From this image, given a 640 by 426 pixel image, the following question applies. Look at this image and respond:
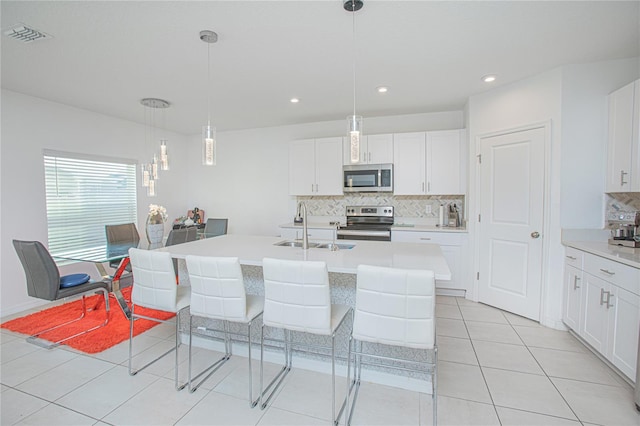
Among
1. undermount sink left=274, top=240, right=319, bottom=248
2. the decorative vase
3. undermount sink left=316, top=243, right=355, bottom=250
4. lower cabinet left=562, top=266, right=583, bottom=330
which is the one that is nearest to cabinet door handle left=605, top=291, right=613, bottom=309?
lower cabinet left=562, top=266, right=583, bottom=330

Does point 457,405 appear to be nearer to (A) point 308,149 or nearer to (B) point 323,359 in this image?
(B) point 323,359

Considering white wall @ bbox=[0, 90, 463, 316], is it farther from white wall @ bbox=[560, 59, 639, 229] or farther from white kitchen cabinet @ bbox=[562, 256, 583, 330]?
white kitchen cabinet @ bbox=[562, 256, 583, 330]

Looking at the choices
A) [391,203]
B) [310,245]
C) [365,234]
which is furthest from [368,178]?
[310,245]

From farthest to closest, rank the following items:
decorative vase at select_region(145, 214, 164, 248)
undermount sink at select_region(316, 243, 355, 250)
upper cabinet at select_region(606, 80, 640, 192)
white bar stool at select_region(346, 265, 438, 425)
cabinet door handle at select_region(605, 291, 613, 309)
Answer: decorative vase at select_region(145, 214, 164, 248) < undermount sink at select_region(316, 243, 355, 250) < upper cabinet at select_region(606, 80, 640, 192) < cabinet door handle at select_region(605, 291, 613, 309) < white bar stool at select_region(346, 265, 438, 425)

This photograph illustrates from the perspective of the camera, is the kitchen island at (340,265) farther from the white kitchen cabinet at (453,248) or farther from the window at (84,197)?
the window at (84,197)

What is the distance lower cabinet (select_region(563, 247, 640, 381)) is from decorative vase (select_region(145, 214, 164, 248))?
4.11 metres

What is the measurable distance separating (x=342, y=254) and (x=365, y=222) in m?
2.51

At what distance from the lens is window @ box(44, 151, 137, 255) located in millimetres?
3920

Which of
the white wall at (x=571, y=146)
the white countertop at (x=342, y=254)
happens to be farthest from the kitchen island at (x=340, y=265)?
the white wall at (x=571, y=146)

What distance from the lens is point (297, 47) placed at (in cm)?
251

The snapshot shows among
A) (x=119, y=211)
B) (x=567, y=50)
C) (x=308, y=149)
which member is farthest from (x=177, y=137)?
(x=567, y=50)

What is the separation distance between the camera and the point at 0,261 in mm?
3400

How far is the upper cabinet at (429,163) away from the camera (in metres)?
4.10

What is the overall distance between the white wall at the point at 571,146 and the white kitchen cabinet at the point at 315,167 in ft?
8.04
